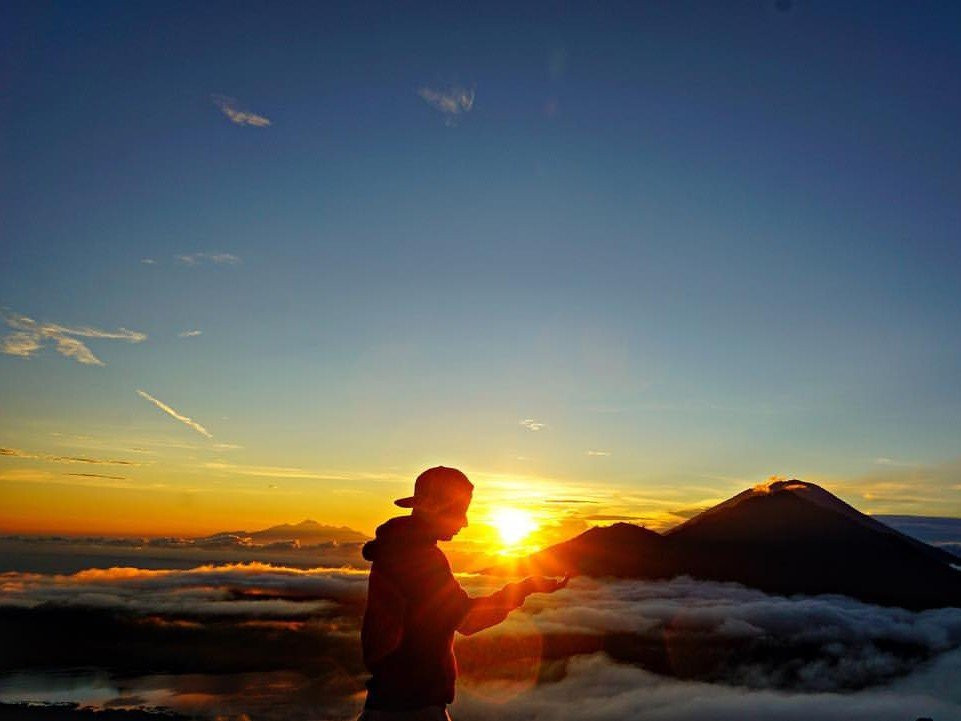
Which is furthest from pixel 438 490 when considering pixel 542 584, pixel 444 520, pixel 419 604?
pixel 542 584

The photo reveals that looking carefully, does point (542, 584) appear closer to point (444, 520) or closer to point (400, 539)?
point (444, 520)

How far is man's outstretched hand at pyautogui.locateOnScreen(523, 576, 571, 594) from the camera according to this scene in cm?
443

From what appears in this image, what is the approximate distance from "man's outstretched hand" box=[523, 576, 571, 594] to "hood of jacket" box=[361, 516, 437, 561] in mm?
640

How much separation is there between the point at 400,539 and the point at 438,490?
371mm

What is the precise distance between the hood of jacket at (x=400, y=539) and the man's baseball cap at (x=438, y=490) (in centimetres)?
11

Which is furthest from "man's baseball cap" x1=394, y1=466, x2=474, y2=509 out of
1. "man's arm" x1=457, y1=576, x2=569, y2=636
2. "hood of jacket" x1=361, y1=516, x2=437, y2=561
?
"man's arm" x1=457, y1=576, x2=569, y2=636

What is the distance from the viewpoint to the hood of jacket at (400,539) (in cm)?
439

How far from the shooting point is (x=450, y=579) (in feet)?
14.8

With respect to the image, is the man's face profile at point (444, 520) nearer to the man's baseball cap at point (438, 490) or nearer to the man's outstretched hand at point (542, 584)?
the man's baseball cap at point (438, 490)

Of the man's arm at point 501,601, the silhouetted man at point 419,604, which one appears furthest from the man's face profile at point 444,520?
the man's arm at point 501,601

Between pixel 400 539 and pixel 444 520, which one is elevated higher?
pixel 444 520

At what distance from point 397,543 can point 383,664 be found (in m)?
0.75

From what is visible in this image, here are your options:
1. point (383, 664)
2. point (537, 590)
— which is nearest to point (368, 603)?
point (383, 664)

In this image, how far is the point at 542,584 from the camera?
4.45 meters
